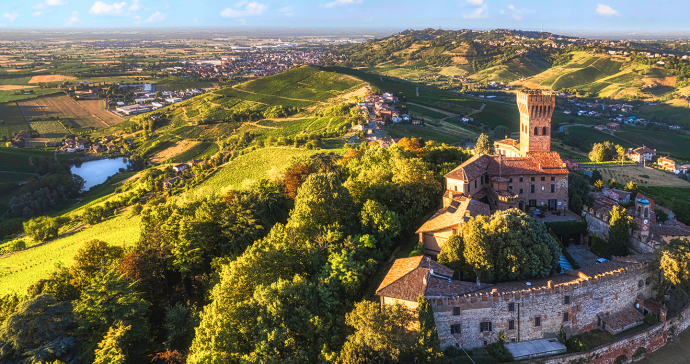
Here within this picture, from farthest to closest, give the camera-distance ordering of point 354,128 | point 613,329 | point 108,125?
1. point 108,125
2. point 354,128
3. point 613,329

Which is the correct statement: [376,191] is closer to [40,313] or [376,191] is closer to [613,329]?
[613,329]

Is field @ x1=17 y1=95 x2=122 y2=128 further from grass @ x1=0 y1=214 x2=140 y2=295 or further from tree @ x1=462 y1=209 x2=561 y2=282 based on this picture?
tree @ x1=462 y1=209 x2=561 y2=282

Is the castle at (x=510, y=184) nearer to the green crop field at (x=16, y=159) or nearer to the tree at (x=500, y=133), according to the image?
the tree at (x=500, y=133)

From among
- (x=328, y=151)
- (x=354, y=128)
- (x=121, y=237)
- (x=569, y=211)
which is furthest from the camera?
(x=354, y=128)

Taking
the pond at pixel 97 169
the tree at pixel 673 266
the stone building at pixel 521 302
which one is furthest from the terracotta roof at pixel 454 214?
the pond at pixel 97 169

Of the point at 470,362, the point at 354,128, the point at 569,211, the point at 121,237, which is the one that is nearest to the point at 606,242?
the point at 569,211

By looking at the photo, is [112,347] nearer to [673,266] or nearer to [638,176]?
[673,266]

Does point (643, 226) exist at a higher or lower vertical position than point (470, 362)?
higher

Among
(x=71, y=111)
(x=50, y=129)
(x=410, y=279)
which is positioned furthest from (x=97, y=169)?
(x=410, y=279)

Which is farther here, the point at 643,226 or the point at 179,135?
the point at 179,135
